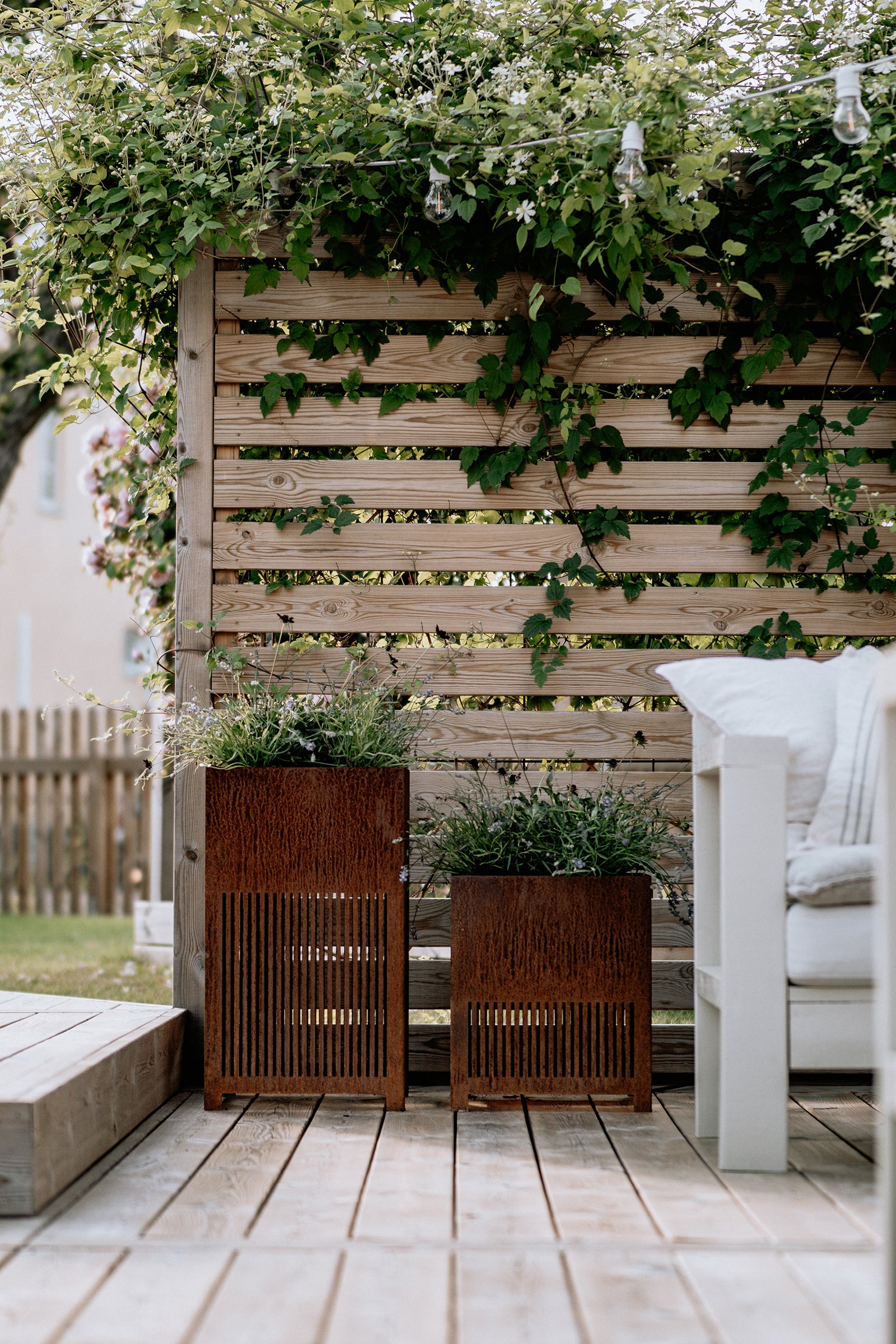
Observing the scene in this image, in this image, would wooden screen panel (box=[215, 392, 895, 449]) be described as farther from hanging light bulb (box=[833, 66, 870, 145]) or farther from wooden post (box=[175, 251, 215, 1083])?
hanging light bulb (box=[833, 66, 870, 145])

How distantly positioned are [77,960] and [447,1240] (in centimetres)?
357

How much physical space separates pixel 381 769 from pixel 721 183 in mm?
1442

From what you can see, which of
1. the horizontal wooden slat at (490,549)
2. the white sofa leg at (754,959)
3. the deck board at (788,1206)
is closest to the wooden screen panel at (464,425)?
the horizontal wooden slat at (490,549)

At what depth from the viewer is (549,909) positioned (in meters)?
2.39

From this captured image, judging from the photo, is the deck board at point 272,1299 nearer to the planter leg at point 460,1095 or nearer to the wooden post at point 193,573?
the planter leg at point 460,1095

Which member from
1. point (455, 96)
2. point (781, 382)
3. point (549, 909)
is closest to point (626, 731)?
point (549, 909)

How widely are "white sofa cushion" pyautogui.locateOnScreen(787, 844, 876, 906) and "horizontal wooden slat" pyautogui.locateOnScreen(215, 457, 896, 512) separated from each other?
1.11m

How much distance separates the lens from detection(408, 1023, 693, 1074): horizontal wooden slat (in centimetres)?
277

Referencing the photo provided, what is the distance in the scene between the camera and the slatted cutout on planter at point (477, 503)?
284 cm

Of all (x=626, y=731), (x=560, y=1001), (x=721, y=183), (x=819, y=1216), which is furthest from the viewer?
(x=626, y=731)

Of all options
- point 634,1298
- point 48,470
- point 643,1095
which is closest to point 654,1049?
point 643,1095

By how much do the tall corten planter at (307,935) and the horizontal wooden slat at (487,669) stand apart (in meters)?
0.45

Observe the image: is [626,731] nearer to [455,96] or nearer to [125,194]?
[455,96]

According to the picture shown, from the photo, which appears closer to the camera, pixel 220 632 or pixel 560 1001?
pixel 560 1001
